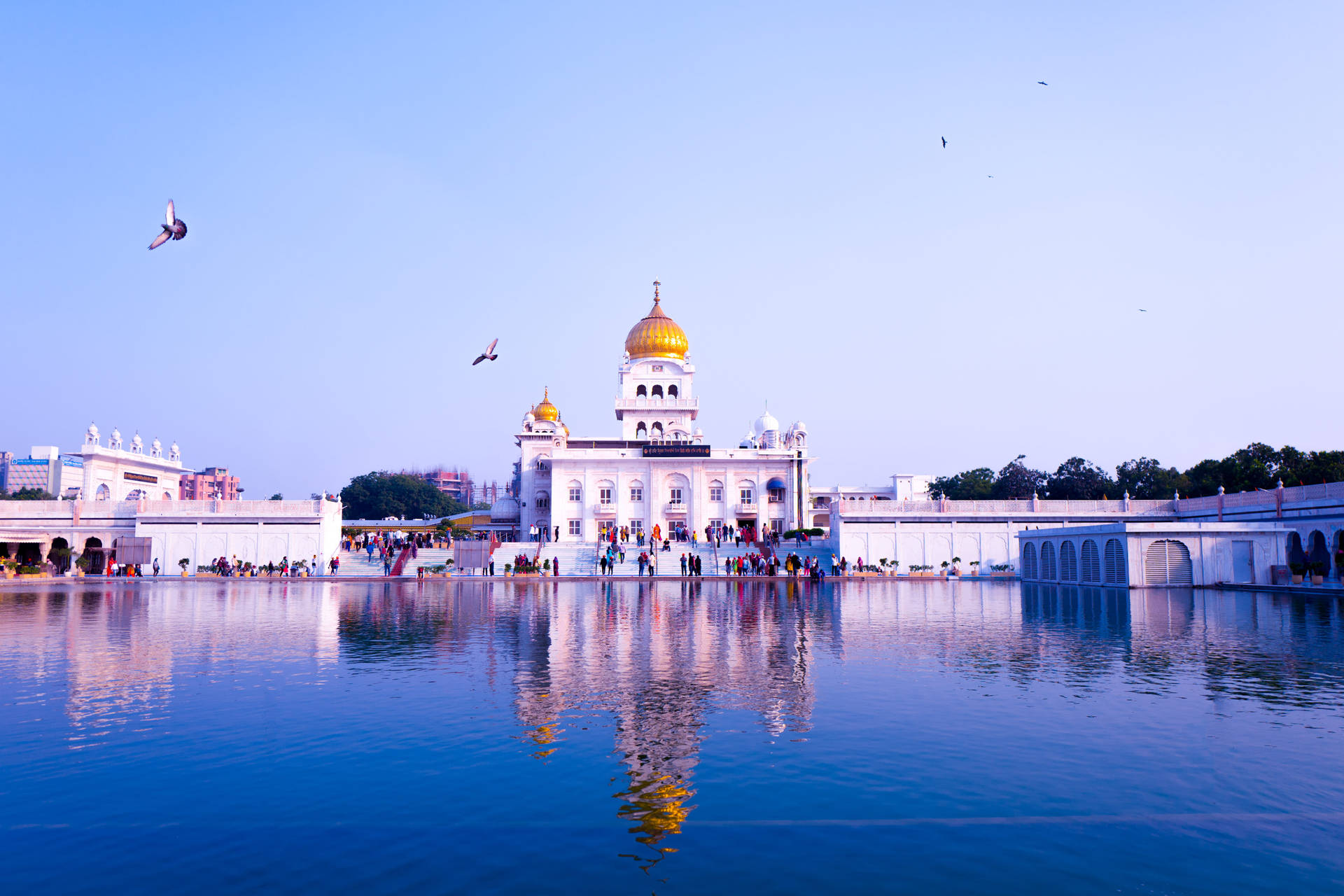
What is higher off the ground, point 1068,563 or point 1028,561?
point 1068,563

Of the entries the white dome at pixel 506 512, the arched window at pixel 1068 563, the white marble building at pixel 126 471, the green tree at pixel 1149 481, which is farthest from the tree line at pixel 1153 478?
the white marble building at pixel 126 471

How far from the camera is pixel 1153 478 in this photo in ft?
231

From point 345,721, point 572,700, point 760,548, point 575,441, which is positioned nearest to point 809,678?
point 572,700

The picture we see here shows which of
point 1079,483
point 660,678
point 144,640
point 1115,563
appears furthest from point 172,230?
point 1079,483

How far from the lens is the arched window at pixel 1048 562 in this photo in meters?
42.0

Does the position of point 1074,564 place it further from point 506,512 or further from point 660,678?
point 506,512

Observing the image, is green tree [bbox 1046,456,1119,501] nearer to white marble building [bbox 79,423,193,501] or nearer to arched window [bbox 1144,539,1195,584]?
arched window [bbox 1144,539,1195,584]

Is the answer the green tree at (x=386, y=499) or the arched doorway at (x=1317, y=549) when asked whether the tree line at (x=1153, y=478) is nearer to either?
the arched doorway at (x=1317, y=549)

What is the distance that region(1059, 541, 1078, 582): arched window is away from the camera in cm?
3916

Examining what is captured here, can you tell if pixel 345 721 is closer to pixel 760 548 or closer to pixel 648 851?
pixel 648 851

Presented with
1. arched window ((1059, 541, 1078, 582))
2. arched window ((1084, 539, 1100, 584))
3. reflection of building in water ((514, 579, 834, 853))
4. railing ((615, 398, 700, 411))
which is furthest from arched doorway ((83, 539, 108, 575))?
arched window ((1084, 539, 1100, 584))

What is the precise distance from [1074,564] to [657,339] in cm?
4070

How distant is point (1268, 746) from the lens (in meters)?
9.55

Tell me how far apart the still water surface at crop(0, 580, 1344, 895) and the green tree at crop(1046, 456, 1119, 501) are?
5757cm
